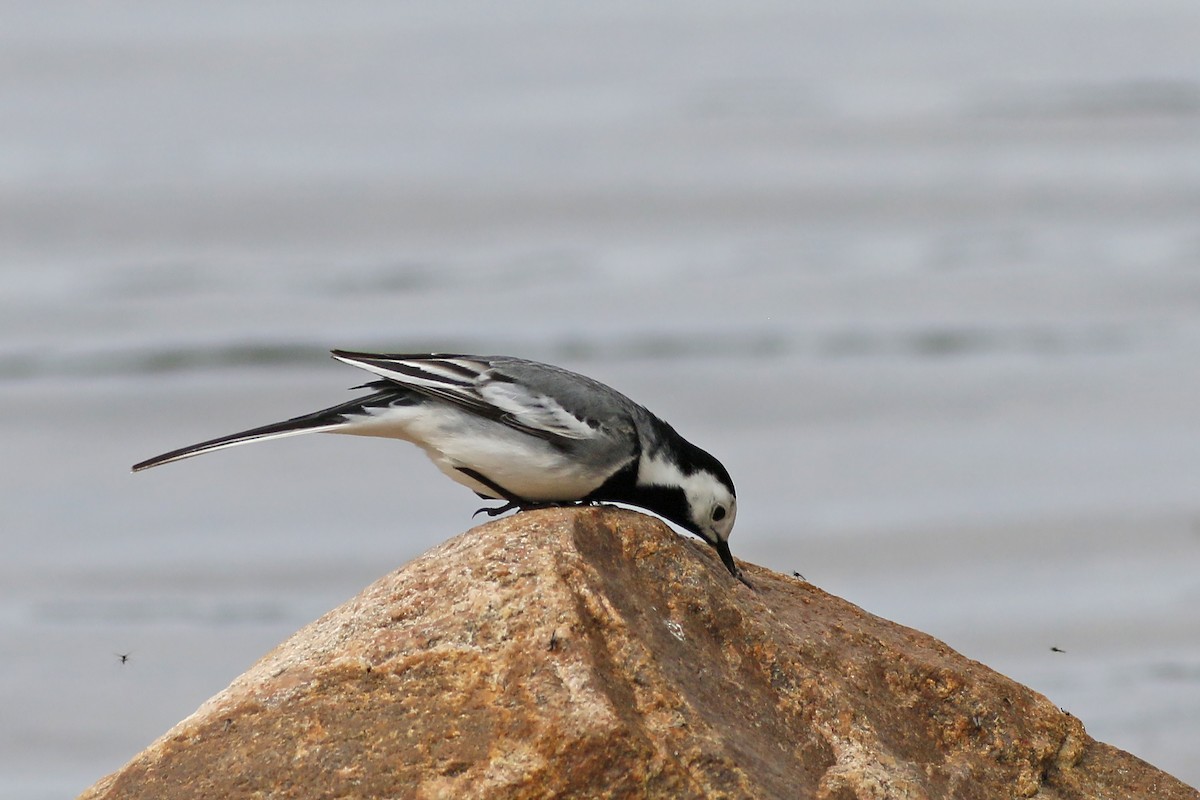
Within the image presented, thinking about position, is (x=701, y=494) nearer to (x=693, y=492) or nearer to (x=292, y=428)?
(x=693, y=492)

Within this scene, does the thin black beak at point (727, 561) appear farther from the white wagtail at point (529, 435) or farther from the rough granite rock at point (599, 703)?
the rough granite rock at point (599, 703)

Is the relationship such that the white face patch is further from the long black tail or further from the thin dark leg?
the long black tail

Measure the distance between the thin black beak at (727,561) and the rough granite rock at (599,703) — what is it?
16.3 inches

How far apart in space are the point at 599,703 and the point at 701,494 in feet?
7.38

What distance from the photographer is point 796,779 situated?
224 inches

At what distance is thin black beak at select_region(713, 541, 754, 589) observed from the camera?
7136mm

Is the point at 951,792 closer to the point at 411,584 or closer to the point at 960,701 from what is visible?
the point at 960,701

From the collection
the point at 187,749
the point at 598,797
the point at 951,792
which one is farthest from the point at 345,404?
the point at 951,792

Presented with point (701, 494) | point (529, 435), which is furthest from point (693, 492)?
point (529, 435)

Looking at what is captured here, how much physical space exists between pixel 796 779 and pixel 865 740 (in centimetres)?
42

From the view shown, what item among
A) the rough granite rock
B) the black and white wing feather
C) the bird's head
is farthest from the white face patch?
the rough granite rock

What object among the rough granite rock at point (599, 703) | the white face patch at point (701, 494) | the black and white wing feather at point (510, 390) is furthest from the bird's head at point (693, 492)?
the rough granite rock at point (599, 703)

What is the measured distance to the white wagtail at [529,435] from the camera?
7.26 metres

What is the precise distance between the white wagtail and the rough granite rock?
0.73 meters
